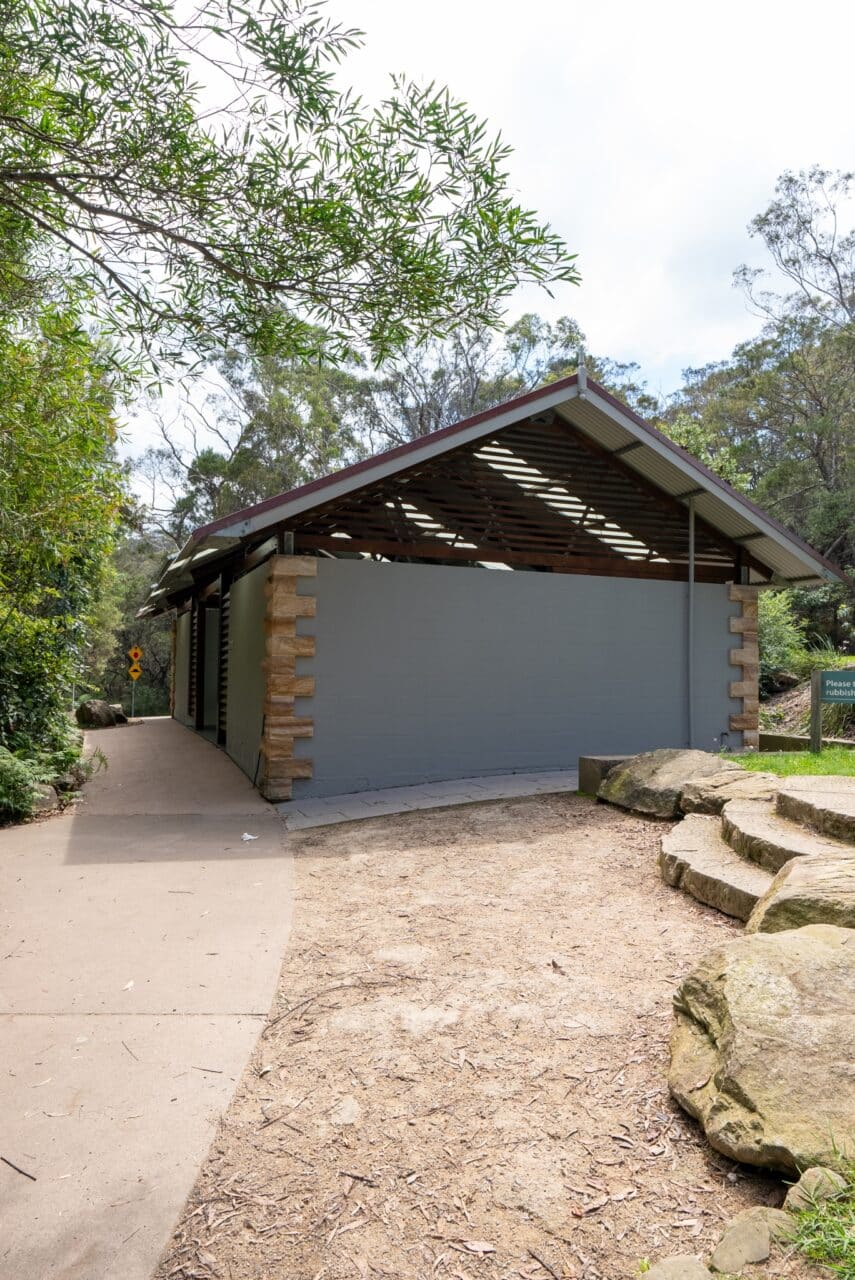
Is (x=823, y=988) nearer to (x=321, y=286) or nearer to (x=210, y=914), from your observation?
(x=210, y=914)

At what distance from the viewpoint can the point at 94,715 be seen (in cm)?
1783

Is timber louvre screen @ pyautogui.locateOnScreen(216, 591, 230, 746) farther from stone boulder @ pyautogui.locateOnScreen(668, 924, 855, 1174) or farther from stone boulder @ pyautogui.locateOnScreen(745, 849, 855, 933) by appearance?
stone boulder @ pyautogui.locateOnScreen(668, 924, 855, 1174)

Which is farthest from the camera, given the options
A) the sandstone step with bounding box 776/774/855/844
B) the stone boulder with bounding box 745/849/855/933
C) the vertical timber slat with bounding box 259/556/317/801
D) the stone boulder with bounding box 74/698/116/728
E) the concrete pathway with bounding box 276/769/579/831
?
the stone boulder with bounding box 74/698/116/728

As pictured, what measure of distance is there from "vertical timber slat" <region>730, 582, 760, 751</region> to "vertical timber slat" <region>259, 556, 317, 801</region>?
5700mm

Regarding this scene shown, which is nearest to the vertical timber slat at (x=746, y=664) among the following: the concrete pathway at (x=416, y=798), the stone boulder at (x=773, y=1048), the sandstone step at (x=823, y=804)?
the concrete pathway at (x=416, y=798)

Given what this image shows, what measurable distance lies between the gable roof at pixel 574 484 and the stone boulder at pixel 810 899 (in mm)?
5240

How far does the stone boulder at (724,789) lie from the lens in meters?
5.39

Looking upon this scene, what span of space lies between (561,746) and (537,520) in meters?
2.74

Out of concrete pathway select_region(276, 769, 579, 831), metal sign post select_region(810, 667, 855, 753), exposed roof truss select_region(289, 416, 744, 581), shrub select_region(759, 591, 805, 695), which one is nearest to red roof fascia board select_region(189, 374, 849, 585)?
exposed roof truss select_region(289, 416, 744, 581)

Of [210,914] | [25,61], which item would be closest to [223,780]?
[210,914]

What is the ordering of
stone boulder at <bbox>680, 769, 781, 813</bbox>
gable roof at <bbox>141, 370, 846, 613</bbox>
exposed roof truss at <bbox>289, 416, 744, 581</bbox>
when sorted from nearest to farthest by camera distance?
1. stone boulder at <bbox>680, 769, 781, 813</bbox>
2. gable roof at <bbox>141, 370, 846, 613</bbox>
3. exposed roof truss at <bbox>289, 416, 744, 581</bbox>

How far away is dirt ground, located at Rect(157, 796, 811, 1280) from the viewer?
1955mm

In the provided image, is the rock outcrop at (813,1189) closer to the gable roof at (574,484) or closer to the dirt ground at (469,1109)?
the dirt ground at (469,1109)

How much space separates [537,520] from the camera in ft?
30.3
